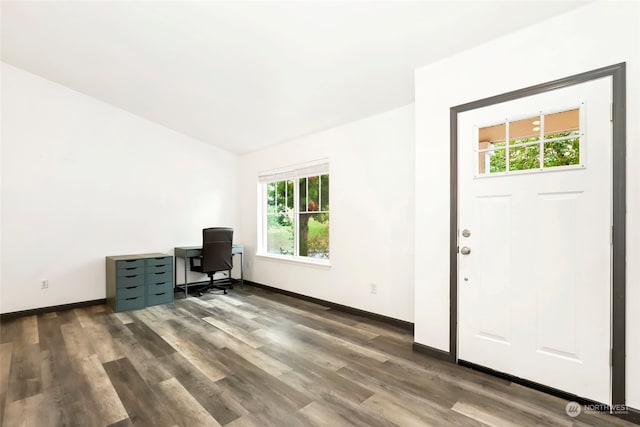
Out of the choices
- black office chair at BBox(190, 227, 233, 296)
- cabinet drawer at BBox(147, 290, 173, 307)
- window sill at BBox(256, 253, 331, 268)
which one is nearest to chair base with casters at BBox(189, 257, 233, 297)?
black office chair at BBox(190, 227, 233, 296)

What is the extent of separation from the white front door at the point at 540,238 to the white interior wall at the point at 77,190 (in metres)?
4.48

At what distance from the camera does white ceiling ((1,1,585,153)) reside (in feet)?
7.40

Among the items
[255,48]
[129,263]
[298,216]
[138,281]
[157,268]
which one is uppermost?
[255,48]

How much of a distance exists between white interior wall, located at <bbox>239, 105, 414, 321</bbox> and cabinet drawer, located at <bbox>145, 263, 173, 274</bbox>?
5.97 feet

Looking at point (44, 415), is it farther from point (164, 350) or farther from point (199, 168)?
point (199, 168)

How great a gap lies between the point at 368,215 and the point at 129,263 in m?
3.23

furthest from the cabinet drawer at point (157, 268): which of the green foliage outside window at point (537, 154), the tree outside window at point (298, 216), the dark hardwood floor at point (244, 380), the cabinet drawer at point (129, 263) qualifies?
the green foliage outside window at point (537, 154)

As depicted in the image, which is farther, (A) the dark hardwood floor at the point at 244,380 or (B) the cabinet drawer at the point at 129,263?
(B) the cabinet drawer at the point at 129,263

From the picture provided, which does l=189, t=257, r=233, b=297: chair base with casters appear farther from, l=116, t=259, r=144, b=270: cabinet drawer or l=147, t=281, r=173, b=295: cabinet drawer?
l=116, t=259, r=144, b=270: cabinet drawer

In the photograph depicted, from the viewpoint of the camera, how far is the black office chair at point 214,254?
15.8 feet

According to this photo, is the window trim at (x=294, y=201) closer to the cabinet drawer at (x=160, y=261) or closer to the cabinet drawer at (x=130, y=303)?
the cabinet drawer at (x=160, y=261)

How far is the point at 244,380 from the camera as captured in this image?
2.28 metres

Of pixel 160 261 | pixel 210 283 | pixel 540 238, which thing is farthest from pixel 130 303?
pixel 540 238

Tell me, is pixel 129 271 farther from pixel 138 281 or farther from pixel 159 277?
pixel 159 277
